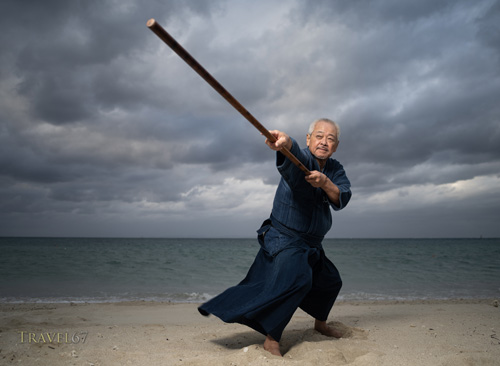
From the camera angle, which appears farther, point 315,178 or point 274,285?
point 274,285

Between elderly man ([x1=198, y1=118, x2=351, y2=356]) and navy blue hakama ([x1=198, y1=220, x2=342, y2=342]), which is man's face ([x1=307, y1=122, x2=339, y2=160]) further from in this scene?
navy blue hakama ([x1=198, y1=220, x2=342, y2=342])

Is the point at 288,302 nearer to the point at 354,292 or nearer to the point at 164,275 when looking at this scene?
the point at 354,292

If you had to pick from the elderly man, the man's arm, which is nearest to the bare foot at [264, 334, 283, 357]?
the elderly man

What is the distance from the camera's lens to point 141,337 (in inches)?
124

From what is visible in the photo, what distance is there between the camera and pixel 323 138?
8.87ft

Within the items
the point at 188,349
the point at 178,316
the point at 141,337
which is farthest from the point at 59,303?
the point at 188,349

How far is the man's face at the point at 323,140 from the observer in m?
2.71

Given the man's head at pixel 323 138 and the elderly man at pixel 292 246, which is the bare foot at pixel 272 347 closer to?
the elderly man at pixel 292 246

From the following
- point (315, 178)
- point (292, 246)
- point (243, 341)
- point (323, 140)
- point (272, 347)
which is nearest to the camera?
point (315, 178)

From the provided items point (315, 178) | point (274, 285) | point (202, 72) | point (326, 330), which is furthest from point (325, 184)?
point (326, 330)

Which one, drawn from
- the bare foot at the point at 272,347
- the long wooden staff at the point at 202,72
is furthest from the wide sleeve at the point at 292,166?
the bare foot at the point at 272,347

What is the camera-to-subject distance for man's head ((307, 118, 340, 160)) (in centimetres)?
271

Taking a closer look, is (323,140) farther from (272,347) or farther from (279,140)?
(272,347)

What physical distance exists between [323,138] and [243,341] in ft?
6.11
